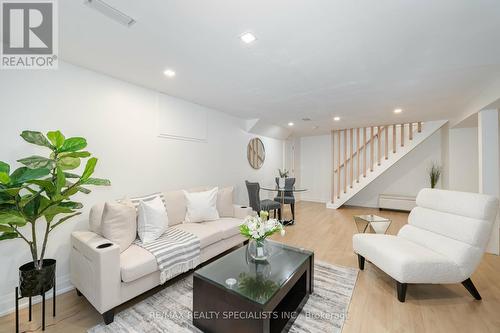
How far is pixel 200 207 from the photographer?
2924 mm

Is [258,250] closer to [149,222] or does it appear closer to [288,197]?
[149,222]

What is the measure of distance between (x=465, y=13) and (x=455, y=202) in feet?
5.75

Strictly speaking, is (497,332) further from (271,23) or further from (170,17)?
(170,17)

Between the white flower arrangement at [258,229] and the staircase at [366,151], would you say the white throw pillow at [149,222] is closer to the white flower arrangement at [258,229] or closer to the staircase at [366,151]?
the white flower arrangement at [258,229]

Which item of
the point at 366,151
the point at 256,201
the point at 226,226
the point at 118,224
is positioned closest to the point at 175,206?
the point at 226,226

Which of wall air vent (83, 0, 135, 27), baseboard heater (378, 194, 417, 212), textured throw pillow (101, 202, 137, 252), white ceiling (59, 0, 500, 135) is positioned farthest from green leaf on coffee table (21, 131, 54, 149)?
baseboard heater (378, 194, 417, 212)

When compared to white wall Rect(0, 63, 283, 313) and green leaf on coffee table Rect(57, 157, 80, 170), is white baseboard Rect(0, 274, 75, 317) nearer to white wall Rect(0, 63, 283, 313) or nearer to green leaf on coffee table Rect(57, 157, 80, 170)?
white wall Rect(0, 63, 283, 313)

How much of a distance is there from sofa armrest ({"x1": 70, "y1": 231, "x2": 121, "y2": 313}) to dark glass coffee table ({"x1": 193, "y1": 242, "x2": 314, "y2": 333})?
0.66 meters

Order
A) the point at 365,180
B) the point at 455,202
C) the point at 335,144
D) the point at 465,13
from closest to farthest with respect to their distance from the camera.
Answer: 1. the point at 465,13
2. the point at 455,202
3. the point at 365,180
4. the point at 335,144

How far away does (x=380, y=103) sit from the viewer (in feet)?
11.5

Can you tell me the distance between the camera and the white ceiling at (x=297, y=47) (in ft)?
4.67

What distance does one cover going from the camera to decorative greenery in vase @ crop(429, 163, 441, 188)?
5.11 meters

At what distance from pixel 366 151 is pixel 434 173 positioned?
1646 millimetres

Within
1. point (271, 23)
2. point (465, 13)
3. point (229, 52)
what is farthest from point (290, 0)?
point (465, 13)
